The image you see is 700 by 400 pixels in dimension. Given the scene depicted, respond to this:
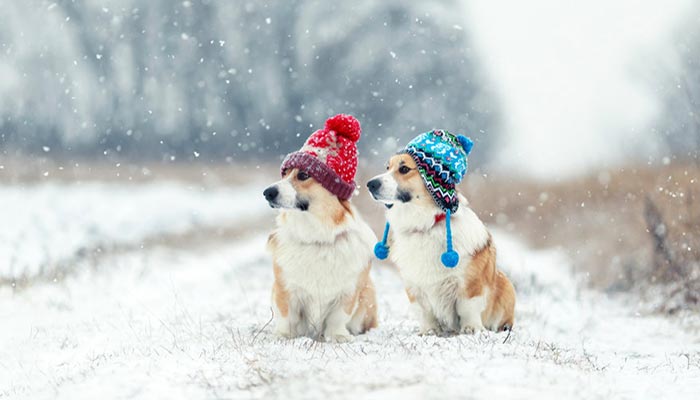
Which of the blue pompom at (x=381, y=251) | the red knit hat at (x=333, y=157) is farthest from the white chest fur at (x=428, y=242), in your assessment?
the red knit hat at (x=333, y=157)

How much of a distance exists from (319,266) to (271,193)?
0.79 metres

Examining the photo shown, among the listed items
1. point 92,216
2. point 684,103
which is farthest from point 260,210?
point 684,103

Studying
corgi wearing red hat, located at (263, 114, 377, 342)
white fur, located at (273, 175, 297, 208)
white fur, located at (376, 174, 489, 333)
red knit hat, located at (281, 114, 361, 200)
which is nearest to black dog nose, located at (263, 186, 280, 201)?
white fur, located at (273, 175, 297, 208)

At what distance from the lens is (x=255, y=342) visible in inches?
232

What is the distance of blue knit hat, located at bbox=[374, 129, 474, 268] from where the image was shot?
5977mm

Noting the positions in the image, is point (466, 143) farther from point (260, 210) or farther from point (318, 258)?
point (260, 210)

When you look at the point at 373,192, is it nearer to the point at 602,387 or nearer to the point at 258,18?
the point at 602,387

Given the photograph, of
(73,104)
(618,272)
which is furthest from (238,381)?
(73,104)

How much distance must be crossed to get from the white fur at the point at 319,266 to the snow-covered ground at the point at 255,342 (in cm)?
36

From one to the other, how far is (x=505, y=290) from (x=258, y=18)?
16.0 metres

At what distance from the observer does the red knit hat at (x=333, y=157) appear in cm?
586

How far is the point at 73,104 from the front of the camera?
17.2 meters

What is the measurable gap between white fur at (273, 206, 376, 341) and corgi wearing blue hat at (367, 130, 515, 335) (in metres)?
0.30

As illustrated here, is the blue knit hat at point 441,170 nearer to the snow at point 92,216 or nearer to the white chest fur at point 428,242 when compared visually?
the white chest fur at point 428,242
